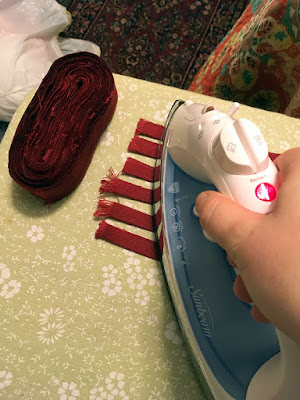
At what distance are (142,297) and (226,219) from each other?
0.27 meters

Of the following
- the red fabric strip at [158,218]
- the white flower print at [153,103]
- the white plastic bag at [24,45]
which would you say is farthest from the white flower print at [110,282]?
the white plastic bag at [24,45]

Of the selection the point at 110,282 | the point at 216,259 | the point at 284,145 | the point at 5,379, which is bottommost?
the point at 5,379

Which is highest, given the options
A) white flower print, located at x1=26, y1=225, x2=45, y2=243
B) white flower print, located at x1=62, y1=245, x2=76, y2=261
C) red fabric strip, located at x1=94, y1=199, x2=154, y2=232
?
red fabric strip, located at x1=94, y1=199, x2=154, y2=232

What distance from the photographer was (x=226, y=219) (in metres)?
0.39

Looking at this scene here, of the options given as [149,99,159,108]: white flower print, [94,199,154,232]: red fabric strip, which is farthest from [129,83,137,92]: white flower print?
[94,199,154,232]: red fabric strip

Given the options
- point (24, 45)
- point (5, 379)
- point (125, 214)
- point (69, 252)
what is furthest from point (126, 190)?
point (24, 45)

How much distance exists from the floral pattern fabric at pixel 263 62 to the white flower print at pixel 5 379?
0.76 meters

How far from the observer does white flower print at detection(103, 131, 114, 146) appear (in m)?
0.72

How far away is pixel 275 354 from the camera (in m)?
0.51

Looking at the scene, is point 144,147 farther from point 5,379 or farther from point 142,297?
point 5,379

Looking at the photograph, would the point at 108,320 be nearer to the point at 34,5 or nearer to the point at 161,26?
the point at 34,5

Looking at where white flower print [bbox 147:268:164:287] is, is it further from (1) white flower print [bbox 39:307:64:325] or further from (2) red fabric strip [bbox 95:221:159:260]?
(1) white flower print [bbox 39:307:64:325]

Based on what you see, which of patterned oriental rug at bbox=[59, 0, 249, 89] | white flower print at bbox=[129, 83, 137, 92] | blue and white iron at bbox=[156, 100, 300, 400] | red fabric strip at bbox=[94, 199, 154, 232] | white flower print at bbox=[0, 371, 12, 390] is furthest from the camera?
patterned oriental rug at bbox=[59, 0, 249, 89]

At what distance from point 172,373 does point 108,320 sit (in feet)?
0.42
